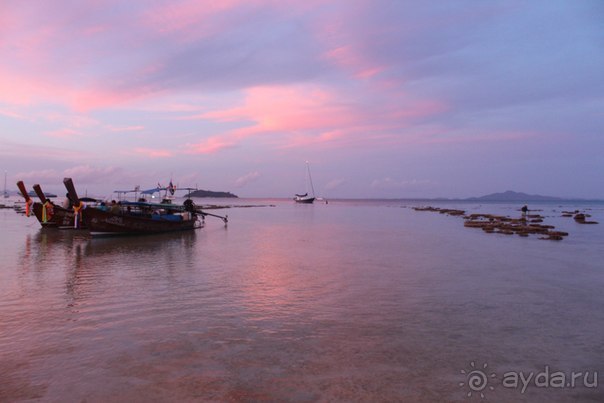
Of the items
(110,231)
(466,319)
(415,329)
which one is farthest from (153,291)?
(110,231)

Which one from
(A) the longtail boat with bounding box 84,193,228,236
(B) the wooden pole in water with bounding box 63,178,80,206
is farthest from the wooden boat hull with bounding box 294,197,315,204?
(B) the wooden pole in water with bounding box 63,178,80,206

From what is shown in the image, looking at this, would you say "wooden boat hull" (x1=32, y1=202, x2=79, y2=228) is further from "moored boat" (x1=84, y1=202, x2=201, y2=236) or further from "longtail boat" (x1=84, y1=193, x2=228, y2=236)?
"moored boat" (x1=84, y1=202, x2=201, y2=236)

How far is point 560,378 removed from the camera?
7.57 m

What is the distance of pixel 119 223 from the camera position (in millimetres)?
30953

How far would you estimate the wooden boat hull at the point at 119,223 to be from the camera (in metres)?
30.0

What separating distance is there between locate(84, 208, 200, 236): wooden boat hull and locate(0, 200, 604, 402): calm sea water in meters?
9.56

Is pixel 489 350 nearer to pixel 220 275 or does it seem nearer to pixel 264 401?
pixel 264 401

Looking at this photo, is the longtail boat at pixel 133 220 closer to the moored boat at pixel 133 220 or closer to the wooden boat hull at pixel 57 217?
the moored boat at pixel 133 220

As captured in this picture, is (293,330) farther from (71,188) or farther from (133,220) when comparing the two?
(71,188)

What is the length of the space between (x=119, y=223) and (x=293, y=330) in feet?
83.0

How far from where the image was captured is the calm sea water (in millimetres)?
6973

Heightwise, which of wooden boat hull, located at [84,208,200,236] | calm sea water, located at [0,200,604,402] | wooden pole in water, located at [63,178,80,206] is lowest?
calm sea water, located at [0,200,604,402]

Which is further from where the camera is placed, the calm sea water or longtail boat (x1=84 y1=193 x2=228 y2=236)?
longtail boat (x1=84 y1=193 x2=228 y2=236)

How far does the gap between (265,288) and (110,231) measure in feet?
68.7
